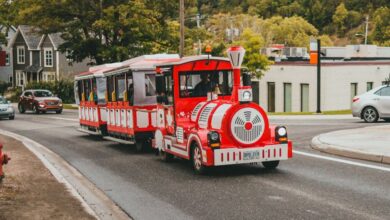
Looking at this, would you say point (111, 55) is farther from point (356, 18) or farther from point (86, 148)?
point (356, 18)

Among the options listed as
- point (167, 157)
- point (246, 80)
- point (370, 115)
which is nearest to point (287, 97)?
point (370, 115)

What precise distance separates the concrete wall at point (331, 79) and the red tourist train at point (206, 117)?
28.2 m

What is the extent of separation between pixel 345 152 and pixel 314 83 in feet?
101

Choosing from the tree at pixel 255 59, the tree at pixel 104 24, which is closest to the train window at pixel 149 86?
the tree at pixel 255 59

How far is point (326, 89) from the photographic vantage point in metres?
45.3

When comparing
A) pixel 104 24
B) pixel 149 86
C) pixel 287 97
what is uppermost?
pixel 104 24

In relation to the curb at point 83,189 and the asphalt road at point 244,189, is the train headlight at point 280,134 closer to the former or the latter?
the asphalt road at point 244,189

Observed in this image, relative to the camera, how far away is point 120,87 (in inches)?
802

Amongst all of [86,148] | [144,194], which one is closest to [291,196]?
[144,194]

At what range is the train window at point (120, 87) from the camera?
20030 millimetres

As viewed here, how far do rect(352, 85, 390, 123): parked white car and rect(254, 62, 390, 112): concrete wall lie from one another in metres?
18.8

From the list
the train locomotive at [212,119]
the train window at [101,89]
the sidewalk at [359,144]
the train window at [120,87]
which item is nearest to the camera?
the train locomotive at [212,119]

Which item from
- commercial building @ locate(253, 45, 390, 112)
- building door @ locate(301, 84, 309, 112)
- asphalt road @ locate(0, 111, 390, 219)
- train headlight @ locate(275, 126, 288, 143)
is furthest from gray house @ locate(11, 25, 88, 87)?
train headlight @ locate(275, 126, 288, 143)

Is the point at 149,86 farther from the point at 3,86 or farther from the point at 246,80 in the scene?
the point at 3,86
